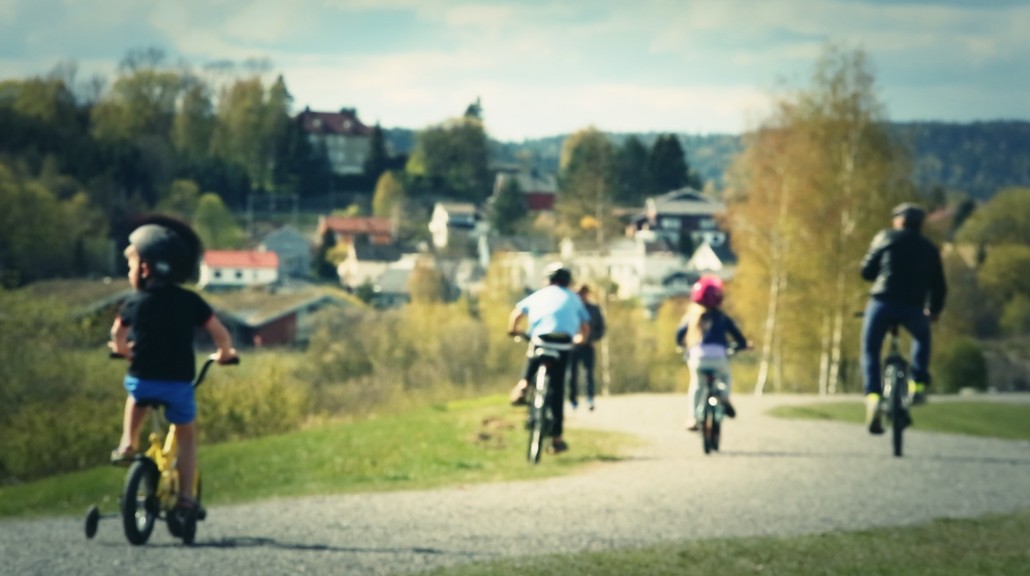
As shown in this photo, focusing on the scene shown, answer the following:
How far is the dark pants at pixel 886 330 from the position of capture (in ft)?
53.8

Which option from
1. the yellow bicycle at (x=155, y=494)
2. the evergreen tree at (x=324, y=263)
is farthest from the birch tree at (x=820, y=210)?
the evergreen tree at (x=324, y=263)

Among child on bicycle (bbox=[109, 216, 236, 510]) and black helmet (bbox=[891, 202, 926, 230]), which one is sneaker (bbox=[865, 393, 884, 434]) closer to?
black helmet (bbox=[891, 202, 926, 230])

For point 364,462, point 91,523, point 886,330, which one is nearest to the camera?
point 91,523

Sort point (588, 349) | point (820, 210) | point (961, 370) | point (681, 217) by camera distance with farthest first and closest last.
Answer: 1. point (681, 217)
2. point (961, 370)
3. point (820, 210)
4. point (588, 349)

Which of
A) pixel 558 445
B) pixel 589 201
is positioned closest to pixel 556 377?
pixel 558 445

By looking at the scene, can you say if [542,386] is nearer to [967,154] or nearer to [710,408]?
[710,408]

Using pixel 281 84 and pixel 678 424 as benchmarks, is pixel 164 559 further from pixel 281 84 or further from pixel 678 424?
pixel 281 84

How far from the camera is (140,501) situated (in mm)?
10594

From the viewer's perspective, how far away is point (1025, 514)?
13.5 meters

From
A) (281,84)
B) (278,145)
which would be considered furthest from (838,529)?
(281,84)

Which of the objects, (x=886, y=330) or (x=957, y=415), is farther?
(x=957, y=415)

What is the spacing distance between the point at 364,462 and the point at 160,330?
10493mm

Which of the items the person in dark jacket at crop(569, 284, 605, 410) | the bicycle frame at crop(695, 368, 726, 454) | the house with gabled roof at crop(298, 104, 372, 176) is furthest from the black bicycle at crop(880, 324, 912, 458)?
the house with gabled roof at crop(298, 104, 372, 176)

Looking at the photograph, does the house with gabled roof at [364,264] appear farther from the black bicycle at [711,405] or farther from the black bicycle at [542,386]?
the black bicycle at [542,386]
